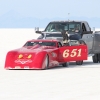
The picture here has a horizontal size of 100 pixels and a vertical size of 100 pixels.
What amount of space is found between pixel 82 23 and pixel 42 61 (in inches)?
244

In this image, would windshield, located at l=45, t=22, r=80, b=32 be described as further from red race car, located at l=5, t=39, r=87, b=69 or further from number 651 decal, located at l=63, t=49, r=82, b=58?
number 651 decal, located at l=63, t=49, r=82, b=58

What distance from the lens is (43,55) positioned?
20.3 metres

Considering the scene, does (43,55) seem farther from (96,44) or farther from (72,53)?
(96,44)

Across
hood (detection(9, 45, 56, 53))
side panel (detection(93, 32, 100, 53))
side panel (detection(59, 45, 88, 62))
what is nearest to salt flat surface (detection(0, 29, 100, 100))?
hood (detection(9, 45, 56, 53))

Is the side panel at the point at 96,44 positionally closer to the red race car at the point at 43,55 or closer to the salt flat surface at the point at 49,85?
the red race car at the point at 43,55

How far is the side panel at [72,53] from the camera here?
22169 mm

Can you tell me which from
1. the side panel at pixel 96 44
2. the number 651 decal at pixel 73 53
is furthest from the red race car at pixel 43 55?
the side panel at pixel 96 44

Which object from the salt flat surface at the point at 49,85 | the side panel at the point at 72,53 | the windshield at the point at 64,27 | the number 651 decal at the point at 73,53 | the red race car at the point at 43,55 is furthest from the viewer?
the windshield at the point at 64,27

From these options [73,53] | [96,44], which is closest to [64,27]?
[96,44]

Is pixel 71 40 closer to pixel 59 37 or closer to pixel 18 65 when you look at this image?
pixel 59 37

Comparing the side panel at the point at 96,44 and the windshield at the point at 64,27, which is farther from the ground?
the windshield at the point at 64,27

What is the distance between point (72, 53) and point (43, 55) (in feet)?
8.21

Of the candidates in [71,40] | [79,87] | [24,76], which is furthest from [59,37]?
[79,87]

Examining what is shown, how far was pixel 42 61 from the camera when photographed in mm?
20328
